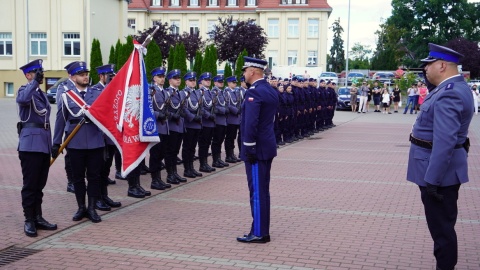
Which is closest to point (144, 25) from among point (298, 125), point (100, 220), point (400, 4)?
point (400, 4)

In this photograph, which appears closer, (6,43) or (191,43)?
(6,43)

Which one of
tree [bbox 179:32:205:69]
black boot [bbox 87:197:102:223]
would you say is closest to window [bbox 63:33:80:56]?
tree [bbox 179:32:205:69]

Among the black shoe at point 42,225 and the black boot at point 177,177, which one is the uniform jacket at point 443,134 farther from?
the black boot at point 177,177

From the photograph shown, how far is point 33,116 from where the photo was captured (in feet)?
23.2

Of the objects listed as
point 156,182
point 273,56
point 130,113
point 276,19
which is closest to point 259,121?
point 130,113

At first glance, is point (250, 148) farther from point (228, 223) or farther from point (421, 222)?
point (421, 222)

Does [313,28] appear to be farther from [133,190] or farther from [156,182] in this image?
[133,190]

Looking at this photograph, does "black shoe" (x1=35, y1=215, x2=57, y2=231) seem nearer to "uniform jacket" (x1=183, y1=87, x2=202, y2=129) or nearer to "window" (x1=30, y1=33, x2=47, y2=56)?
"uniform jacket" (x1=183, y1=87, x2=202, y2=129)

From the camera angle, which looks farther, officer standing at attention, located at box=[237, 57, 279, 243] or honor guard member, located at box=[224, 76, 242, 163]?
honor guard member, located at box=[224, 76, 242, 163]

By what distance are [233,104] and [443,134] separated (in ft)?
27.4

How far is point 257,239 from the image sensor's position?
6.74 meters

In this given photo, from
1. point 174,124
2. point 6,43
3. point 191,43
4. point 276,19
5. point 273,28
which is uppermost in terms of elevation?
point 276,19

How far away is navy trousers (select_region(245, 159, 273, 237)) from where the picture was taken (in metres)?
6.72

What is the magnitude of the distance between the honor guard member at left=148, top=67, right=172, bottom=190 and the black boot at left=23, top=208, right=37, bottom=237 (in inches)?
125
